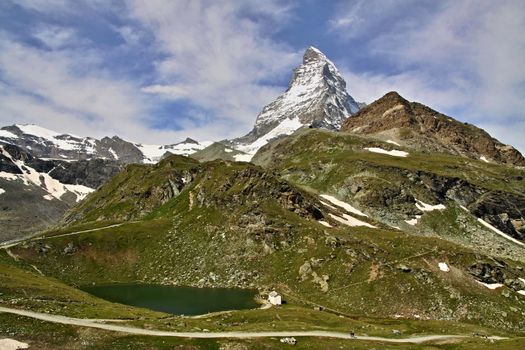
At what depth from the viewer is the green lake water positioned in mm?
107375

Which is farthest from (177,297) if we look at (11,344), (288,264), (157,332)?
Answer: (11,344)

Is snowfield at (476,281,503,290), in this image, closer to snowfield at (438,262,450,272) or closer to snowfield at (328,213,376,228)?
snowfield at (438,262,450,272)

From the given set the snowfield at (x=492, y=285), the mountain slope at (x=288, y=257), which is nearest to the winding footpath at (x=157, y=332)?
the mountain slope at (x=288, y=257)

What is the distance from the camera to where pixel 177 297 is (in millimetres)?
119875

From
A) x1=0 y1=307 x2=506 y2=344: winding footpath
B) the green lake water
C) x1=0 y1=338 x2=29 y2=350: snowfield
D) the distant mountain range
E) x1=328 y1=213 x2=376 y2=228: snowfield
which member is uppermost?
x1=328 y1=213 x2=376 y2=228: snowfield

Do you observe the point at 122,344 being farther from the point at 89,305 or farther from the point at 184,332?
the point at 89,305

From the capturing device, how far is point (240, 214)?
16400 centimetres

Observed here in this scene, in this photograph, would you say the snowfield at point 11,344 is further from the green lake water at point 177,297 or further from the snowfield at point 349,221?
the snowfield at point 349,221

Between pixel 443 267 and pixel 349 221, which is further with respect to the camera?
pixel 349 221

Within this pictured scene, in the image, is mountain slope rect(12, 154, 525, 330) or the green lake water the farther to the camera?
mountain slope rect(12, 154, 525, 330)

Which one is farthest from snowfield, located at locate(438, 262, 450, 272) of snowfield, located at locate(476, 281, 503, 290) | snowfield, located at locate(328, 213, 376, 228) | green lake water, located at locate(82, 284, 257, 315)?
snowfield, located at locate(328, 213, 376, 228)

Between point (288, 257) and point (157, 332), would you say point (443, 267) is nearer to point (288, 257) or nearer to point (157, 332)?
point (288, 257)

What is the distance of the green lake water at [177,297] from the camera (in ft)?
352

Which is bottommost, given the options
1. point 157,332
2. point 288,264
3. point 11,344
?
point 11,344
